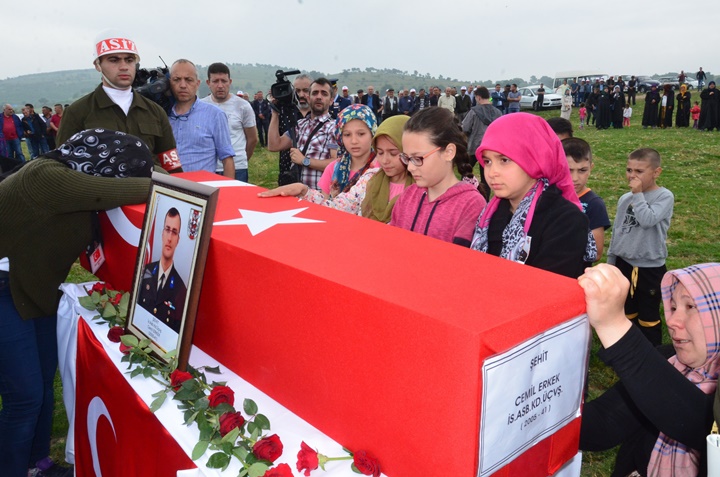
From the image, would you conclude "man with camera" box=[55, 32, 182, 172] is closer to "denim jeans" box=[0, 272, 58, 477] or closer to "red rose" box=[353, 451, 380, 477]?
"denim jeans" box=[0, 272, 58, 477]

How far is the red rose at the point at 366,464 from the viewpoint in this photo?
3.79 feet

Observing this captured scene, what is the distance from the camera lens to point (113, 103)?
3.18 meters

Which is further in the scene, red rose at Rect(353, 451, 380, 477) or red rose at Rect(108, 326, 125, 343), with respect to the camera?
red rose at Rect(108, 326, 125, 343)

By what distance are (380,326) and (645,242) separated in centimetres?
321

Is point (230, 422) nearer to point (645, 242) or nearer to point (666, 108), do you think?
point (645, 242)

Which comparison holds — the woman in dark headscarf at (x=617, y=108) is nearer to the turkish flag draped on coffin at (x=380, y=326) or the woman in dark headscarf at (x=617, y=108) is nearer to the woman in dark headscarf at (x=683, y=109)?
the woman in dark headscarf at (x=683, y=109)

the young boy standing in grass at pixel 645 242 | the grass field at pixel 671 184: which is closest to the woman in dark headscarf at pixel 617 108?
the grass field at pixel 671 184

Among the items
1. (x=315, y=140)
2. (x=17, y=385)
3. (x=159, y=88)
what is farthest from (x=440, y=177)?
(x=159, y=88)

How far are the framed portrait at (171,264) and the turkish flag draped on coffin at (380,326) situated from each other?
0.28 ft

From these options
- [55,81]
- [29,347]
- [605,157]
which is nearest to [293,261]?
[29,347]

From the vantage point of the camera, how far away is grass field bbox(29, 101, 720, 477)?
3.47 meters

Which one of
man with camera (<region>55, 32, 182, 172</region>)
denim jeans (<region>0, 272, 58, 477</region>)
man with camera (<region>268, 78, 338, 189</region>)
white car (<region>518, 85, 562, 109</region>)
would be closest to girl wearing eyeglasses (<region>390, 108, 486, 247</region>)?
denim jeans (<region>0, 272, 58, 477</region>)

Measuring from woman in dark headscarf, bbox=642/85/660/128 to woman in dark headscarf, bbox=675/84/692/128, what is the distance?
822 mm

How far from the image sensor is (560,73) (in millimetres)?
48750
